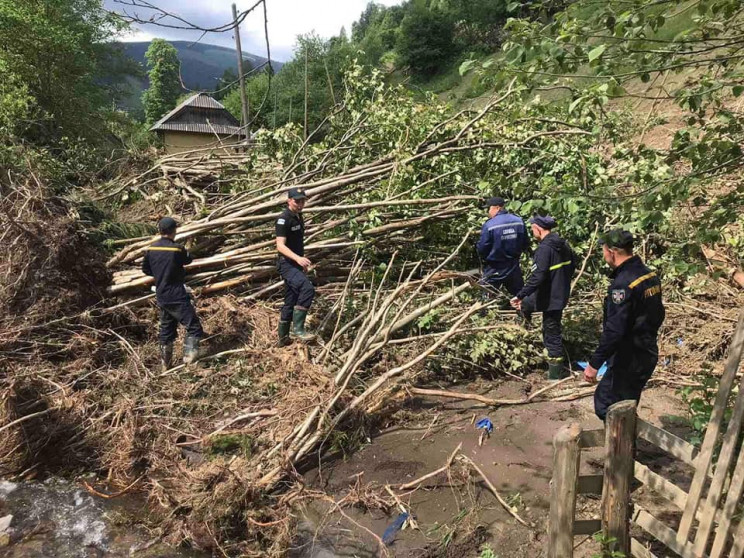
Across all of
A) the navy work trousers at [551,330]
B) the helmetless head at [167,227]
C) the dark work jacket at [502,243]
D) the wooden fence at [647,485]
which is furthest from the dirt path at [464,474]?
the helmetless head at [167,227]

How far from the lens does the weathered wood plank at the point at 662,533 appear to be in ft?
7.68

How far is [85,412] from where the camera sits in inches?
182

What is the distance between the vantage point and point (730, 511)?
6.93 feet

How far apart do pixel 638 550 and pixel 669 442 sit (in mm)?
642

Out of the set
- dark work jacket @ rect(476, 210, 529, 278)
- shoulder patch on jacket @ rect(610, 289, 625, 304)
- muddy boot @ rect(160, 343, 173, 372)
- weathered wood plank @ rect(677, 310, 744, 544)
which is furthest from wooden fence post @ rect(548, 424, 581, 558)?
muddy boot @ rect(160, 343, 173, 372)

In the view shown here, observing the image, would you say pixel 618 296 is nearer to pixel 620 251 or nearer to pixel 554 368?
pixel 620 251

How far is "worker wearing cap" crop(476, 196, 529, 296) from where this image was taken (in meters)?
5.83

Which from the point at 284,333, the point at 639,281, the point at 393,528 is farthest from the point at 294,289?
the point at 639,281

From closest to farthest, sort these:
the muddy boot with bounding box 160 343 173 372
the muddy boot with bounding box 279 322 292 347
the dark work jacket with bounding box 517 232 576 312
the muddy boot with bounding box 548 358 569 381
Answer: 1. the dark work jacket with bounding box 517 232 576 312
2. the muddy boot with bounding box 548 358 569 381
3. the muddy boot with bounding box 160 343 173 372
4. the muddy boot with bounding box 279 322 292 347

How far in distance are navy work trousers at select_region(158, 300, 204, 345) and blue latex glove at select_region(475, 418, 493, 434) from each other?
9.88ft

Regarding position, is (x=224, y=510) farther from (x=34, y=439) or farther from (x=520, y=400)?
(x=520, y=400)

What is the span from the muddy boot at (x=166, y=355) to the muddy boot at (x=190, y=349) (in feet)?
0.51

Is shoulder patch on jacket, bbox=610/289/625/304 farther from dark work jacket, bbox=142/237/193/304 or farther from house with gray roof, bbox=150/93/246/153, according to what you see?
A: house with gray roof, bbox=150/93/246/153

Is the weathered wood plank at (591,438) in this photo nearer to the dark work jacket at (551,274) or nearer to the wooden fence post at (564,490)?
the wooden fence post at (564,490)
